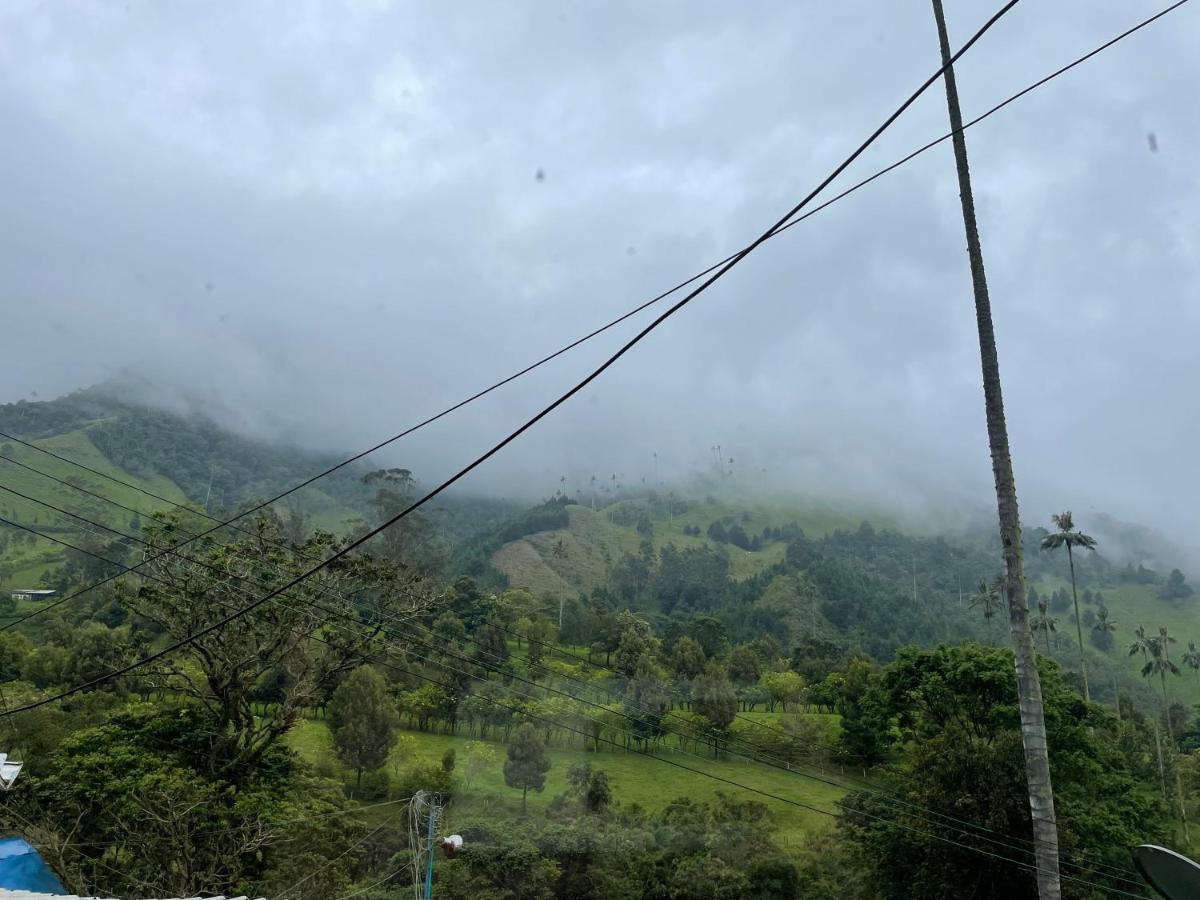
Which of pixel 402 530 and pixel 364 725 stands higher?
pixel 402 530

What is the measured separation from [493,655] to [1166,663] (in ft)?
223

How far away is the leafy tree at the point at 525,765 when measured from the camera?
181 ft

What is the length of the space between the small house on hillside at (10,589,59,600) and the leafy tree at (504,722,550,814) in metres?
72.8

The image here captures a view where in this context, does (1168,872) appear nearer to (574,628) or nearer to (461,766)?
(461,766)

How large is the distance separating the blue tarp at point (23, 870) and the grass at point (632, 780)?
23270mm

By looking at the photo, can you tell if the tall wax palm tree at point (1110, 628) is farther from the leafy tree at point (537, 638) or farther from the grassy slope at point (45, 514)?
the grassy slope at point (45, 514)

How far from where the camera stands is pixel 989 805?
3180cm

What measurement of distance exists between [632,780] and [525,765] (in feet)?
42.8

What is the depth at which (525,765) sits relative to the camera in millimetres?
55125

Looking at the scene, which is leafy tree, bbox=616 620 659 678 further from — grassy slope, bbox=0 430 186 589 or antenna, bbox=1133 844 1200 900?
antenna, bbox=1133 844 1200 900

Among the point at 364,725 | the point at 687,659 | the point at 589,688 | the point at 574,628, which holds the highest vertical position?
the point at 574,628

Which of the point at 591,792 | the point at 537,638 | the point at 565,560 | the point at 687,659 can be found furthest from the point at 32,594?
the point at 591,792

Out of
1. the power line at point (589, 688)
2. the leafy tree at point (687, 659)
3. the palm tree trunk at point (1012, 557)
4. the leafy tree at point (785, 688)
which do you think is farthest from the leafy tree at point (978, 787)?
the leafy tree at point (687, 659)

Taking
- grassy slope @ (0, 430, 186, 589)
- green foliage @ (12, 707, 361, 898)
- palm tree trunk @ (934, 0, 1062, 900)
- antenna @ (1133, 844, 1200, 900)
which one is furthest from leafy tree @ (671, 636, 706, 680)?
antenna @ (1133, 844, 1200, 900)
